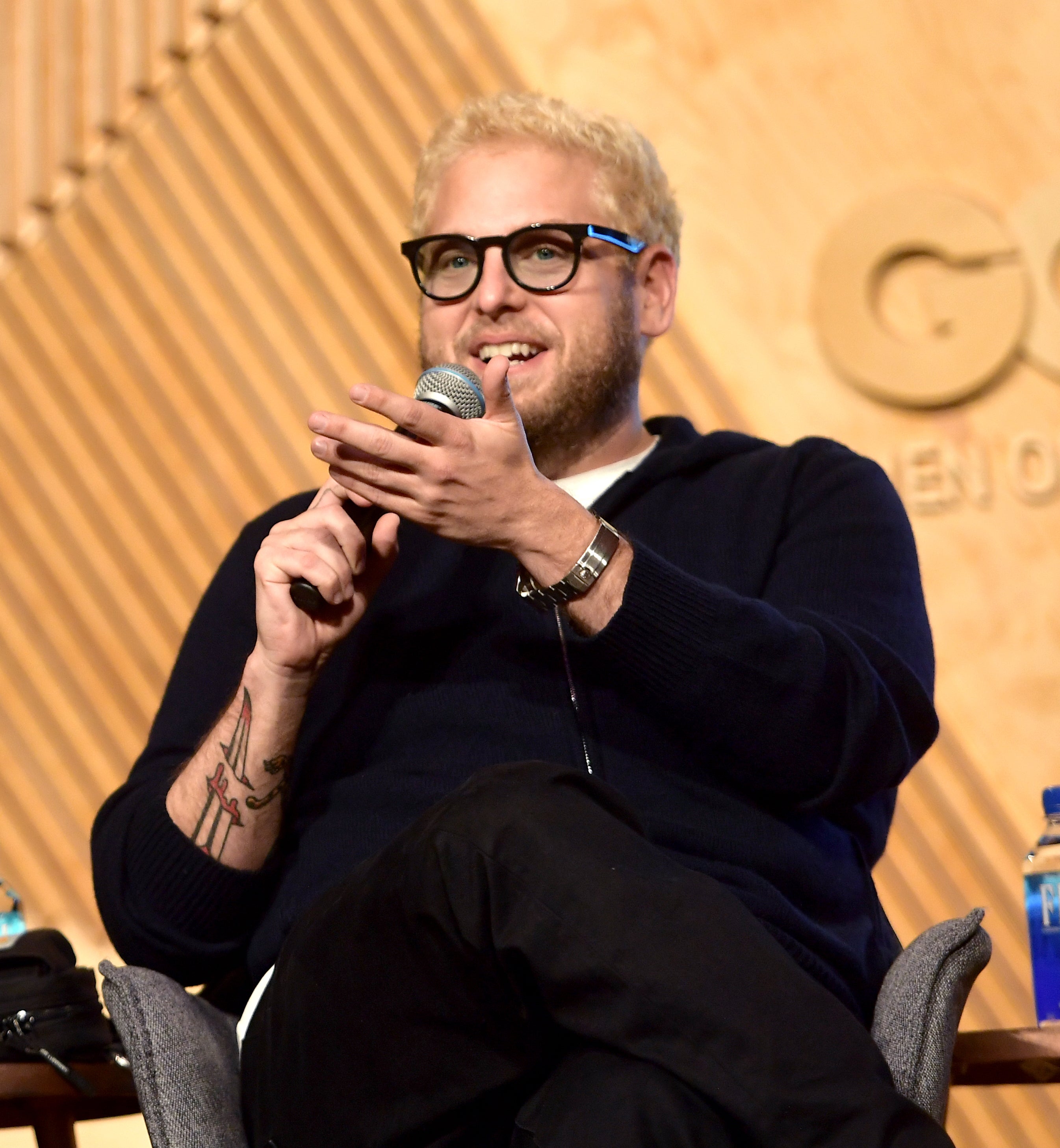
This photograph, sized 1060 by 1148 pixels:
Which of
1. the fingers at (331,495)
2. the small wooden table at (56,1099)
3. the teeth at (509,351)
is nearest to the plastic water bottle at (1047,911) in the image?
the teeth at (509,351)

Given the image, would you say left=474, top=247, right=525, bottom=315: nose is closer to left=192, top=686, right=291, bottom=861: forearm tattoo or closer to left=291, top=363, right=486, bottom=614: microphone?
left=291, top=363, right=486, bottom=614: microphone

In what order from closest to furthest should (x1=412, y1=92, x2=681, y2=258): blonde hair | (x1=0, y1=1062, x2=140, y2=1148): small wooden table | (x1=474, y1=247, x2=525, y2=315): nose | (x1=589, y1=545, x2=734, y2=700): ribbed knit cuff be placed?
(x1=589, y1=545, x2=734, y2=700): ribbed knit cuff → (x1=0, y1=1062, x2=140, y2=1148): small wooden table → (x1=474, y1=247, x2=525, y2=315): nose → (x1=412, y1=92, x2=681, y2=258): blonde hair

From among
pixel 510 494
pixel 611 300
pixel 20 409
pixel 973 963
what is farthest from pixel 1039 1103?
pixel 20 409

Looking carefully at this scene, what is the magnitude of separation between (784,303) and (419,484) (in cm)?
173

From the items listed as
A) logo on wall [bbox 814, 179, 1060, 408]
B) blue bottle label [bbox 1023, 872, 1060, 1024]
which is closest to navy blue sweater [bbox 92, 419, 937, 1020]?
blue bottle label [bbox 1023, 872, 1060, 1024]

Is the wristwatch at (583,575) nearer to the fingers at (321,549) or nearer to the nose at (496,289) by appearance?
the fingers at (321,549)

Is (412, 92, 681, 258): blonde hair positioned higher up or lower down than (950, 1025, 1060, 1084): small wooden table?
higher up

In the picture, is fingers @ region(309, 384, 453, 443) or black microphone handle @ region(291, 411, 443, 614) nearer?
fingers @ region(309, 384, 453, 443)

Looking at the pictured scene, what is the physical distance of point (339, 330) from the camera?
3004 millimetres

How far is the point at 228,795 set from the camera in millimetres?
1545

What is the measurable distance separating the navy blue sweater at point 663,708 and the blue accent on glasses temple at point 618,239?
29cm

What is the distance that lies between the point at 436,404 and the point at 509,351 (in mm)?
447

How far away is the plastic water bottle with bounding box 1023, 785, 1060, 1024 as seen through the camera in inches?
70.2

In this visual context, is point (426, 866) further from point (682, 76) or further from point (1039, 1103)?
point (682, 76)
